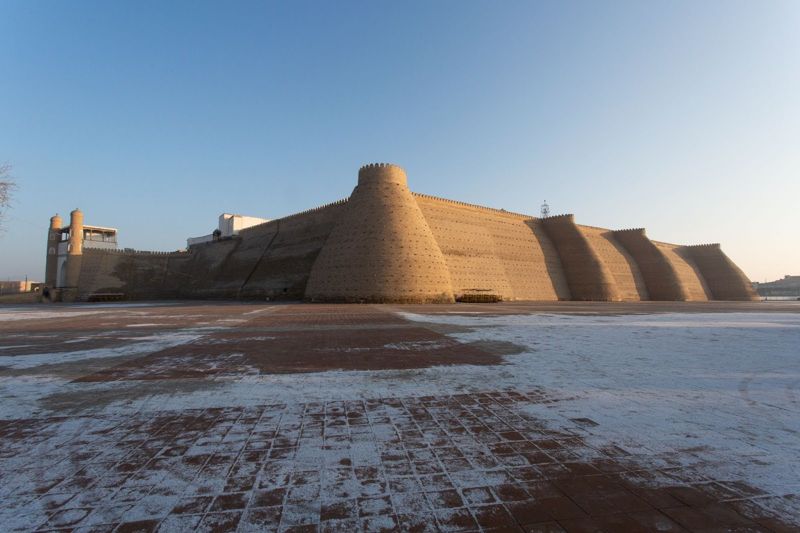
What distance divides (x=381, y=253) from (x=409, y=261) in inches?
95.7

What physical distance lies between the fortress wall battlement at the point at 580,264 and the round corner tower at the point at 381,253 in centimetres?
2067

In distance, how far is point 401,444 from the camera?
292 cm

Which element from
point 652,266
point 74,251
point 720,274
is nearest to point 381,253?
point 74,251

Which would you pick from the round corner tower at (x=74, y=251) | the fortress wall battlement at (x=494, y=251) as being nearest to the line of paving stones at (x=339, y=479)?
the fortress wall battlement at (x=494, y=251)

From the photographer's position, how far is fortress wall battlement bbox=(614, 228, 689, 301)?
4994 cm

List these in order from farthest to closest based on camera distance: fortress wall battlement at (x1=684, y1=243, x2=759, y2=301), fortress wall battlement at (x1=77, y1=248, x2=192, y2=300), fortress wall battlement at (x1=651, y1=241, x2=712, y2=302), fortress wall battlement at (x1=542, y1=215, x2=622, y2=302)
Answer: fortress wall battlement at (x1=684, y1=243, x2=759, y2=301)
fortress wall battlement at (x1=651, y1=241, x2=712, y2=302)
fortress wall battlement at (x1=77, y1=248, x2=192, y2=300)
fortress wall battlement at (x1=542, y1=215, x2=622, y2=302)

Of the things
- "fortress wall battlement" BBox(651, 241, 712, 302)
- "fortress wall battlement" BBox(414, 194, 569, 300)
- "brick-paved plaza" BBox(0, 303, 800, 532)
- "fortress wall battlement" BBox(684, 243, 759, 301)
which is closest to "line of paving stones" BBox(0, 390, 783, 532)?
"brick-paved plaza" BBox(0, 303, 800, 532)

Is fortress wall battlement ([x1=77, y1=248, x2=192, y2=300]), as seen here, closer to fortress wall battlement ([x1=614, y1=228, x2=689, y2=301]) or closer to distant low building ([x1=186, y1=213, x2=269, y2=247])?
distant low building ([x1=186, y1=213, x2=269, y2=247])

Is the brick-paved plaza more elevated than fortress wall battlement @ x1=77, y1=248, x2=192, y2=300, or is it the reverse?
fortress wall battlement @ x1=77, y1=248, x2=192, y2=300

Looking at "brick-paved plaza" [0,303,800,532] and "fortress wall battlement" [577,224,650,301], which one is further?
"fortress wall battlement" [577,224,650,301]

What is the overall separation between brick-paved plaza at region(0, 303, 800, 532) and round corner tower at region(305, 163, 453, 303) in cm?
2492

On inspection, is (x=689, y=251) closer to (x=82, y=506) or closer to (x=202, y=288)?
(x=202, y=288)

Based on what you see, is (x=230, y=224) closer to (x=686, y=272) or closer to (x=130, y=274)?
(x=130, y=274)

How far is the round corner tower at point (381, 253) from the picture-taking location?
31188mm
